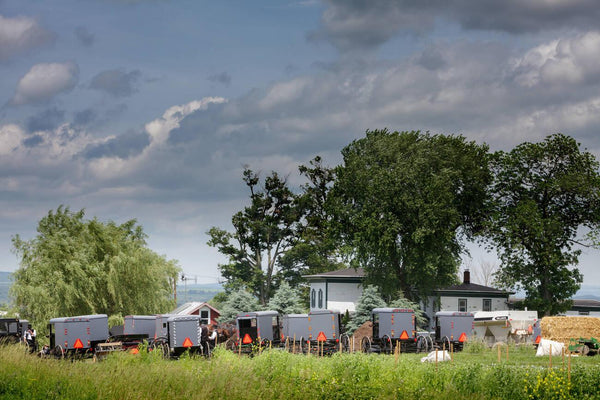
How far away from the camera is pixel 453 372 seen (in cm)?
2366

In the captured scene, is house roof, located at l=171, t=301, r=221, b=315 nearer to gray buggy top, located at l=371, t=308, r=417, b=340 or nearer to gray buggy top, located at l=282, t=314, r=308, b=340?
gray buggy top, located at l=282, t=314, r=308, b=340

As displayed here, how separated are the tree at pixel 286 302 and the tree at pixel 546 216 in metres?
18.3

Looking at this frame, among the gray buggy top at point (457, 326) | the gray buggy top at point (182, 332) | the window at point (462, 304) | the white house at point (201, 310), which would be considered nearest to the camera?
the gray buggy top at point (182, 332)

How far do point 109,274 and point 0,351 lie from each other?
31067 millimetres

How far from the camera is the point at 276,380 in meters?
21.5

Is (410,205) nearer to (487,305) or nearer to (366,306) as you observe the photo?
(366,306)

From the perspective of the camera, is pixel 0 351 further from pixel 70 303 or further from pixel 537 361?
pixel 70 303

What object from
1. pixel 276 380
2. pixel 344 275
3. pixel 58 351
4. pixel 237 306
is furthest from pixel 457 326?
pixel 344 275

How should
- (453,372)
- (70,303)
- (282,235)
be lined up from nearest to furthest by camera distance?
(453,372) → (70,303) → (282,235)

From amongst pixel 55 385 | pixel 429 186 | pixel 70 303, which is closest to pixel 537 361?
pixel 55 385

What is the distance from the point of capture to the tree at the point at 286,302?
68312mm

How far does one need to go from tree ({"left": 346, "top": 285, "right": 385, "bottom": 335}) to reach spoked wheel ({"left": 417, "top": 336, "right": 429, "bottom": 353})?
1715 centimetres

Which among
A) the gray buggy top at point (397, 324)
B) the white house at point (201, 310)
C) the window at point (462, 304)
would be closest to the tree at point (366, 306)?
the window at point (462, 304)

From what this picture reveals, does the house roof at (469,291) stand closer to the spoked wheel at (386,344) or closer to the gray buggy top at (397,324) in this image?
the gray buggy top at (397,324)
